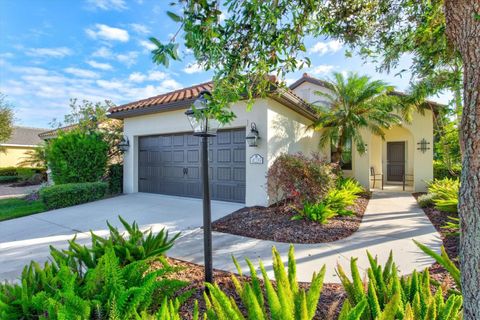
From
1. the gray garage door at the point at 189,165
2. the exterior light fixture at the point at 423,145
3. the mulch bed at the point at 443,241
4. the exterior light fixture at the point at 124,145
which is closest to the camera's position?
the mulch bed at the point at 443,241

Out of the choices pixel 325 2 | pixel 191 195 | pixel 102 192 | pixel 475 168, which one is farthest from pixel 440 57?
pixel 102 192

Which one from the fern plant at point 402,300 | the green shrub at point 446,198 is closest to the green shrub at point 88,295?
the fern plant at point 402,300

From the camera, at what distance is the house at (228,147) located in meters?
8.11

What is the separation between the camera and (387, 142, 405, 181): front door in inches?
609

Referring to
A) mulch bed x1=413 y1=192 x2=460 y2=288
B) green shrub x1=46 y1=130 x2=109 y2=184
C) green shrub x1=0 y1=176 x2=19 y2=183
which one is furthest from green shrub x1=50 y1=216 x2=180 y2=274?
green shrub x1=0 y1=176 x2=19 y2=183

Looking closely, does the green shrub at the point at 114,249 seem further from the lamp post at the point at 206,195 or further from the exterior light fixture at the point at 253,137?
the exterior light fixture at the point at 253,137

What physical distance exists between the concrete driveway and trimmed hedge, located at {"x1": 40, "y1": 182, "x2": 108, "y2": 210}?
1.30ft

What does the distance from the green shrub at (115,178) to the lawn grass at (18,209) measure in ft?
8.72

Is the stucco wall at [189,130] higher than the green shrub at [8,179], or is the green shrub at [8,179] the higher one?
the stucco wall at [189,130]

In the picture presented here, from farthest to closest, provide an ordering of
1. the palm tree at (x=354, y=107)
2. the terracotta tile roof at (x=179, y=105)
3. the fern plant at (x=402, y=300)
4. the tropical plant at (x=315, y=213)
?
1. the palm tree at (x=354, y=107)
2. the terracotta tile roof at (x=179, y=105)
3. the tropical plant at (x=315, y=213)
4. the fern plant at (x=402, y=300)

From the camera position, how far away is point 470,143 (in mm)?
1568

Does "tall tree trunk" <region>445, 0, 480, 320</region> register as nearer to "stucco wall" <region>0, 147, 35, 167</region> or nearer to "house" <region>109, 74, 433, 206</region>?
"house" <region>109, 74, 433, 206</region>

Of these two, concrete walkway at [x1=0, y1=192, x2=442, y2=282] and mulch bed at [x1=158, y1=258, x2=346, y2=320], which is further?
concrete walkway at [x1=0, y1=192, x2=442, y2=282]

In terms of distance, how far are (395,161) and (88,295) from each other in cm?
1751
